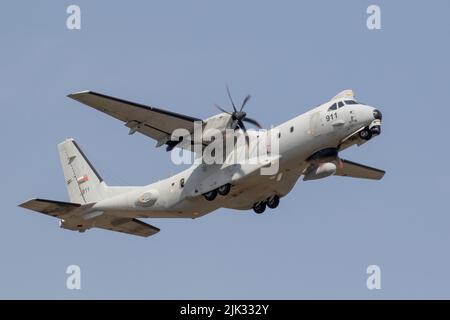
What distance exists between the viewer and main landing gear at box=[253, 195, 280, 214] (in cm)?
3462

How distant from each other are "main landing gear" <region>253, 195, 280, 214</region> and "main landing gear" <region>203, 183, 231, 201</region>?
1.82 m

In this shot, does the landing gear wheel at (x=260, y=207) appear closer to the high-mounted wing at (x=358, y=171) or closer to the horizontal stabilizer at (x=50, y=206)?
the high-mounted wing at (x=358, y=171)

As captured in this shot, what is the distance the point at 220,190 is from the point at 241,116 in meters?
2.67

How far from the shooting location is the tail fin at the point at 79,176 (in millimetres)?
37750

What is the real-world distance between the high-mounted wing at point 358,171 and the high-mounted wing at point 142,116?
6.95m

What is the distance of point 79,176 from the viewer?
38938 mm

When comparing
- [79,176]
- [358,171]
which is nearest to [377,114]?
[358,171]

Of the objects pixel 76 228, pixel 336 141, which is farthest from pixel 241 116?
pixel 76 228

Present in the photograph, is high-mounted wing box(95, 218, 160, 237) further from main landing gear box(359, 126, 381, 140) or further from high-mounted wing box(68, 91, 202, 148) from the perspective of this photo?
main landing gear box(359, 126, 381, 140)

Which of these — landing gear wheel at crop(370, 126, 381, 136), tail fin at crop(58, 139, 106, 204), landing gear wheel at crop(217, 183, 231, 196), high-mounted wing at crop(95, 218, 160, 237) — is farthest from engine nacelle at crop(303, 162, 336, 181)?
tail fin at crop(58, 139, 106, 204)

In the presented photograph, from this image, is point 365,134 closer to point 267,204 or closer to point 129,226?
point 267,204

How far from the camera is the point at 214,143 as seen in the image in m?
34.2

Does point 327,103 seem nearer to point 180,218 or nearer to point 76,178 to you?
point 180,218

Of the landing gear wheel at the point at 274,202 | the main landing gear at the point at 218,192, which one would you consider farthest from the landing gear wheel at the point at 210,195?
the landing gear wheel at the point at 274,202
